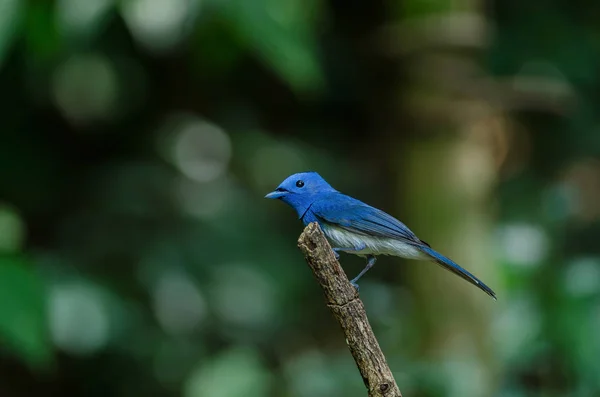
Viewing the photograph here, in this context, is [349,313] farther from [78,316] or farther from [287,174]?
[287,174]

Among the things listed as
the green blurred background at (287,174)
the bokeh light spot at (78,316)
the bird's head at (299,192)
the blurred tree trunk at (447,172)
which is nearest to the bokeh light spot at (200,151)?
the green blurred background at (287,174)

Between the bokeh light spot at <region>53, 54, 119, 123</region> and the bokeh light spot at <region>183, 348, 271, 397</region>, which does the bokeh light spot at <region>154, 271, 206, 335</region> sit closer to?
the bokeh light spot at <region>183, 348, 271, 397</region>

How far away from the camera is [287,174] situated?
21.9 feet

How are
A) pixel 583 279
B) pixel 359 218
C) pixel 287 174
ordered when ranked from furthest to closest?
pixel 287 174 → pixel 583 279 → pixel 359 218

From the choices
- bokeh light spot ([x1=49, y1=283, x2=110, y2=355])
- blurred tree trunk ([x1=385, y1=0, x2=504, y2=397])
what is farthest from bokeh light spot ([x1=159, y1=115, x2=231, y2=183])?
blurred tree trunk ([x1=385, y1=0, x2=504, y2=397])

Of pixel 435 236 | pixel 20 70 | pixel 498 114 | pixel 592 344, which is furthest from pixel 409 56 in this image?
pixel 20 70

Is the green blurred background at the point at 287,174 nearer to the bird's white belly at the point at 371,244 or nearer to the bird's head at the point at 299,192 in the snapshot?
the bird's head at the point at 299,192

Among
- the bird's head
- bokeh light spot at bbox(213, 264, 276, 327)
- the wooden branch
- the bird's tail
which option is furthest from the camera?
bokeh light spot at bbox(213, 264, 276, 327)

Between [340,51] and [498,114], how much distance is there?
5.17 ft

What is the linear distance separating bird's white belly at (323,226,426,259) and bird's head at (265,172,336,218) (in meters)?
0.10

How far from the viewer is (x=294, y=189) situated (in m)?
3.11

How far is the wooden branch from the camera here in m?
2.52

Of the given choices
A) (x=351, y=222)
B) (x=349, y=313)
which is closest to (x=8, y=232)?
(x=351, y=222)

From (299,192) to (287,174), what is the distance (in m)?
3.55
